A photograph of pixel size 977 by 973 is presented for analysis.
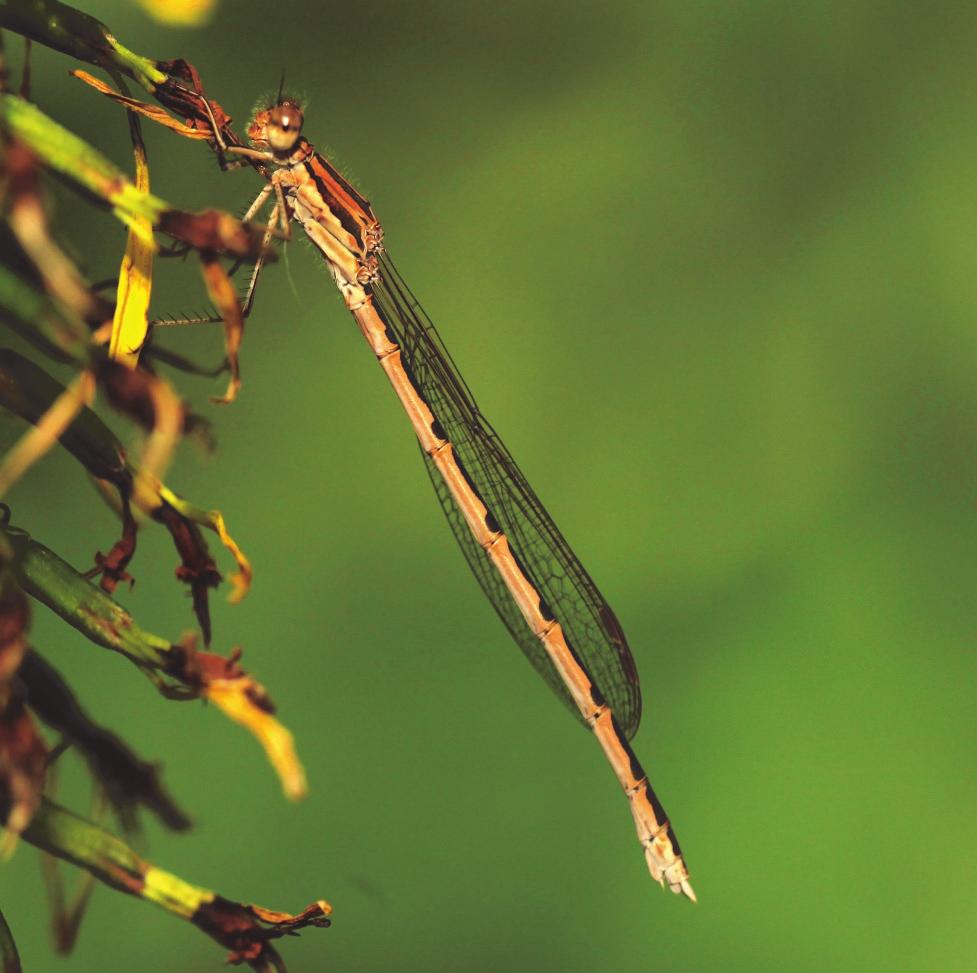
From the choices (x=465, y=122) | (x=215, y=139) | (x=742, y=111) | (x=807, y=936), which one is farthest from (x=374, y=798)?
(x=742, y=111)

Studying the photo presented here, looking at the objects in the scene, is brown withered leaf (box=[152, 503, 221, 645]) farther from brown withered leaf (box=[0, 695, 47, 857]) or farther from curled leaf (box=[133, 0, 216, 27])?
curled leaf (box=[133, 0, 216, 27])

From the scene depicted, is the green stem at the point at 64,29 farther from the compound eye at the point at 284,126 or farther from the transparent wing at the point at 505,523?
the transparent wing at the point at 505,523

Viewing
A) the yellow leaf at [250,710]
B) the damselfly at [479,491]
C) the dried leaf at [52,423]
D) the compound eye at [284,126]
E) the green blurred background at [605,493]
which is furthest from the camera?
the green blurred background at [605,493]

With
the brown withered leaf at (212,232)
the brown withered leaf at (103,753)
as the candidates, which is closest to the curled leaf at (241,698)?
the brown withered leaf at (103,753)

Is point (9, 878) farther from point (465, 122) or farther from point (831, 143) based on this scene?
point (831, 143)

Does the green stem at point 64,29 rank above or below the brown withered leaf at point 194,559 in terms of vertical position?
above

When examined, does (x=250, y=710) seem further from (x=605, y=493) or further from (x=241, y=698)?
(x=605, y=493)
